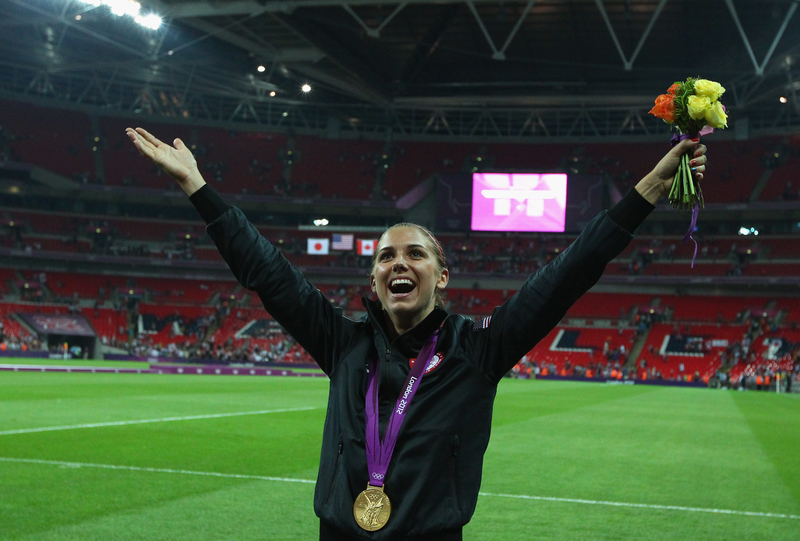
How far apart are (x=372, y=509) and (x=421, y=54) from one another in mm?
40216

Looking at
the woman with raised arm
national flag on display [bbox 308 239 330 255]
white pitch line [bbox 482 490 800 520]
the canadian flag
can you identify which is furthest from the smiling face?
national flag on display [bbox 308 239 330 255]

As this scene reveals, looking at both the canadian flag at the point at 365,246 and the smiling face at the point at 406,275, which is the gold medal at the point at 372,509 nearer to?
the smiling face at the point at 406,275

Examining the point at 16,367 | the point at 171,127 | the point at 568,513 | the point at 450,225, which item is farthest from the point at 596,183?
the point at 568,513

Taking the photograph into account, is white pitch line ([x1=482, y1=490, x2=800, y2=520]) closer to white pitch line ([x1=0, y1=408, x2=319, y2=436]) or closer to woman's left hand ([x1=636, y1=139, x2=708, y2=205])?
woman's left hand ([x1=636, y1=139, x2=708, y2=205])

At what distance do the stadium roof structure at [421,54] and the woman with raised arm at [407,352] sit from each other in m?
29.0

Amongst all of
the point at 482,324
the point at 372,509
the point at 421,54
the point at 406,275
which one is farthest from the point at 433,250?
the point at 421,54

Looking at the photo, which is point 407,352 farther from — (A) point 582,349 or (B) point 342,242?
(B) point 342,242

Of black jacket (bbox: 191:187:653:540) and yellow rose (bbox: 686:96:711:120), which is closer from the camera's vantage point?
black jacket (bbox: 191:187:653:540)

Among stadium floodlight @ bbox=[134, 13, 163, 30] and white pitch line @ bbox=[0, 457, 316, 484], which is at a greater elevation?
stadium floodlight @ bbox=[134, 13, 163, 30]

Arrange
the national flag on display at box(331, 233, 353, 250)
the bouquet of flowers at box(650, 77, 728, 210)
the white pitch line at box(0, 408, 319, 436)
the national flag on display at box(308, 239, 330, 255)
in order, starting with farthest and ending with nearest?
the national flag on display at box(308, 239, 330, 255)
the national flag on display at box(331, 233, 353, 250)
the white pitch line at box(0, 408, 319, 436)
the bouquet of flowers at box(650, 77, 728, 210)

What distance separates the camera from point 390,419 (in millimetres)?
2945

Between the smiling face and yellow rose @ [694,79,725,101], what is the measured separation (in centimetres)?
119

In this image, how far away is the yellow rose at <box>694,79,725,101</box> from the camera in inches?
126

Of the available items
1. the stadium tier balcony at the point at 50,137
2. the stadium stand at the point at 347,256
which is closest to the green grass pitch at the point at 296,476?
the stadium stand at the point at 347,256
